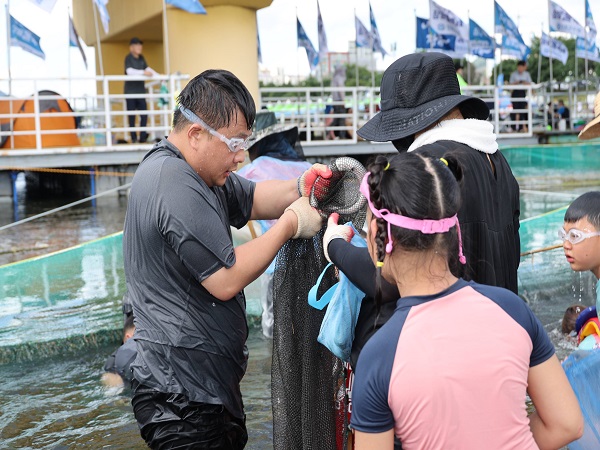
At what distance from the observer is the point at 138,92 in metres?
14.6

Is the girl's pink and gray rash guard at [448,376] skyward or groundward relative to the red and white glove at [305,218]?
groundward

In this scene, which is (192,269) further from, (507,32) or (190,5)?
(507,32)

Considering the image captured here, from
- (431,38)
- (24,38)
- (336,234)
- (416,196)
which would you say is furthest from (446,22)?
(416,196)

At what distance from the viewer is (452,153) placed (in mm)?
2193

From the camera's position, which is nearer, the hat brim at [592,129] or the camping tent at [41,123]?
the hat brim at [592,129]

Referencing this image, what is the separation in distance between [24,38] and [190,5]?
Answer: 12.4 feet

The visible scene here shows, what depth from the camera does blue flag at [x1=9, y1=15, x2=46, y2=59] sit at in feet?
48.9

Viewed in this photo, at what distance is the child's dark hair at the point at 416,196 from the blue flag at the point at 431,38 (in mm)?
20785

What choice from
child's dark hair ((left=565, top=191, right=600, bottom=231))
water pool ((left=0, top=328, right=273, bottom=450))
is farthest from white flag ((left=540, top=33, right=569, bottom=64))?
child's dark hair ((left=565, top=191, right=600, bottom=231))

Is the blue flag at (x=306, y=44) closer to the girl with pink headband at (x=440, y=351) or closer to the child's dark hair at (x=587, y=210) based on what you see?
the child's dark hair at (x=587, y=210)

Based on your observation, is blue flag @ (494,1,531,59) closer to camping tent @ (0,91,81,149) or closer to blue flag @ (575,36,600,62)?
blue flag @ (575,36,600,62)

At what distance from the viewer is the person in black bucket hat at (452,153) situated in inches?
89.4

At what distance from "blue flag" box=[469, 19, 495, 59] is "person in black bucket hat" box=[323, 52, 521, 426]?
69.0 feet

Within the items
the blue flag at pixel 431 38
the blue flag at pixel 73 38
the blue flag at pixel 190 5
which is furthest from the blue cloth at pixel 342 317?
the blue flag at pixel 431 38
